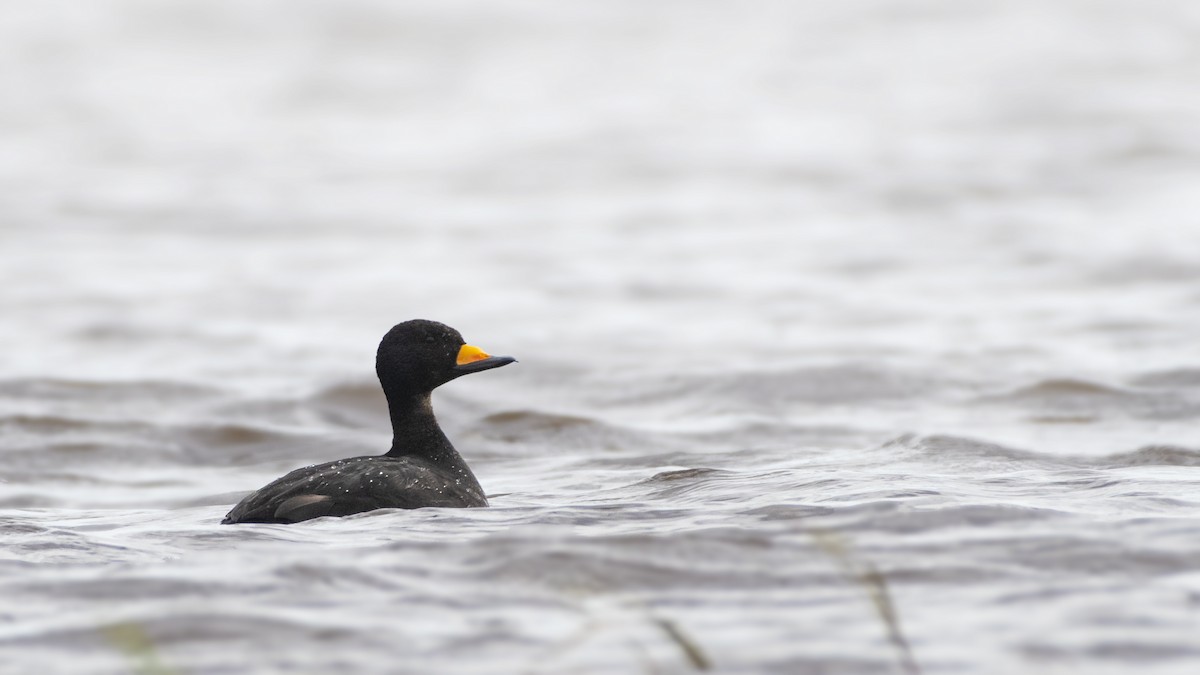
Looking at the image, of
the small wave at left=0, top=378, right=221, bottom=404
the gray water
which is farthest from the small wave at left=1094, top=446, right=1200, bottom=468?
the small wave at left=0, top=378, right=221, bottom=404

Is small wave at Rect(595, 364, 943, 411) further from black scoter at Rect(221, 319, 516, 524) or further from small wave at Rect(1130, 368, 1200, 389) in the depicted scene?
black scoter at Rect(221, 319, 516, 524)

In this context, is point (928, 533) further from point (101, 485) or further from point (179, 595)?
point (101, 485)

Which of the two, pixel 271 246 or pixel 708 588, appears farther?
pixel 271 246

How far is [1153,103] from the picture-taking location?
2850 centimetres

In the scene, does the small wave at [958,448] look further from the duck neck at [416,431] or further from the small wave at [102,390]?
the small wave at [102,390]

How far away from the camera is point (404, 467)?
29.9 ft

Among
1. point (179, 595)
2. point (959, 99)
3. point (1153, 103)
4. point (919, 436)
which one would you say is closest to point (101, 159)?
point (959, 99)

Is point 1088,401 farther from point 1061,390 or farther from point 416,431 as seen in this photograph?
point 416,431

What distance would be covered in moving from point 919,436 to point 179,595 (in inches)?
252

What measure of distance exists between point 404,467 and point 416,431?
86cm

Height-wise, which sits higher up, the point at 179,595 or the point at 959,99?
the point at 959,99

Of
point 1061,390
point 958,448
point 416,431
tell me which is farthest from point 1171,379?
point 416,431

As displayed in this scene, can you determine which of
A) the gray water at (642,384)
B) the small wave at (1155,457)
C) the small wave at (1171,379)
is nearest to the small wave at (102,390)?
the gray water at (642,384)

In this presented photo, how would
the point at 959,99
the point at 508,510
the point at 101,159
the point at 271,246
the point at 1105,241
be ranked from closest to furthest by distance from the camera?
the point at 508,510 → the point at 1105,241 → the point at 271,246 → the point at 101,159 → the point at 959,99
